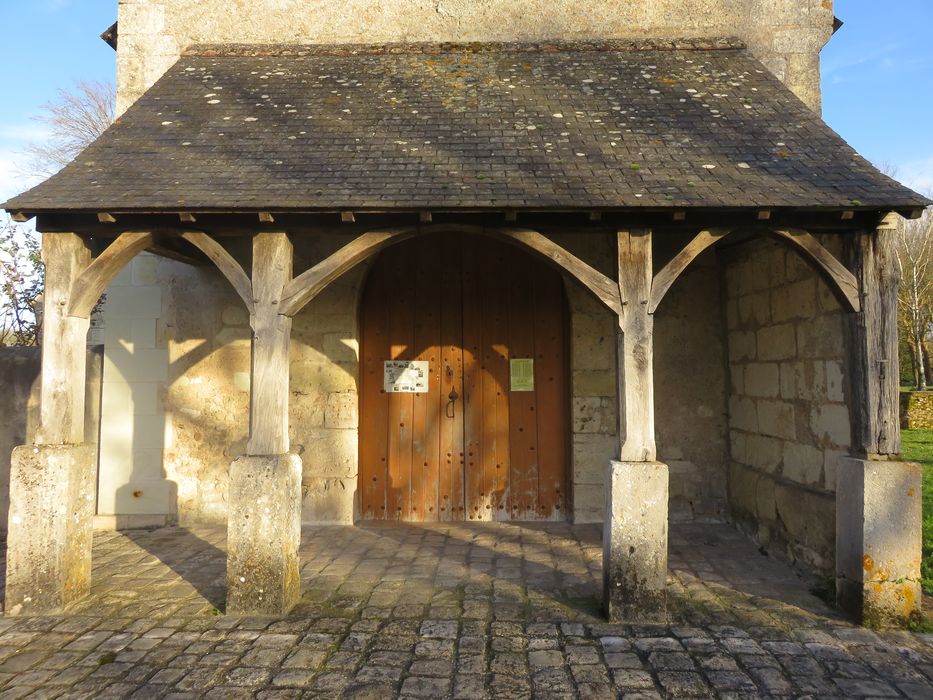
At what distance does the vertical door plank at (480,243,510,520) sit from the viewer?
539 centimetres

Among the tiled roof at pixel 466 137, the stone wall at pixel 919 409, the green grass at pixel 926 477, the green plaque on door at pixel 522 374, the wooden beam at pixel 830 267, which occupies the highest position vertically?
the tiled roof at pixel 466 137

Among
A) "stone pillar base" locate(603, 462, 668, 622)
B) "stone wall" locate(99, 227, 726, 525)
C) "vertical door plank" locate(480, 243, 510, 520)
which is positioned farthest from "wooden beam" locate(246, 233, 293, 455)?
"vertical door plank" locate(480, 243, 510, 520)

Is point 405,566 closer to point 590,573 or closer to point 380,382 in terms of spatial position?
point 590,573

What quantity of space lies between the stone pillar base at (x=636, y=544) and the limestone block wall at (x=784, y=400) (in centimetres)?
129

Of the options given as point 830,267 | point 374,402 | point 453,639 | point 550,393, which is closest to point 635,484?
point 453,639

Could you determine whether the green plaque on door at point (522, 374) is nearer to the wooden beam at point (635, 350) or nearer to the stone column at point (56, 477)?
the wooden beam at point (635, 350)

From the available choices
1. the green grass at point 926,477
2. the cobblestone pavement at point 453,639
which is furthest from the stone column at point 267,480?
the green grass at point 926,477

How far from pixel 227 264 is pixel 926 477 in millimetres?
8276

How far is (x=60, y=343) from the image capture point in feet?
12.0

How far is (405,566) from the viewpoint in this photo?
162 inches

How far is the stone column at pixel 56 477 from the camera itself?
11.2ft

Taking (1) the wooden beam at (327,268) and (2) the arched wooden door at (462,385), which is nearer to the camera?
(1) the wooden beam at (327,268)

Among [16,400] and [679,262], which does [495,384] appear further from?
[16,400]

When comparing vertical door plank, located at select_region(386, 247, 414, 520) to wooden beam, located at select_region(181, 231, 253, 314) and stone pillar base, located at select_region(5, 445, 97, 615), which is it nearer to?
wooden beam, located at select_region(181, 231, 253, 314)
